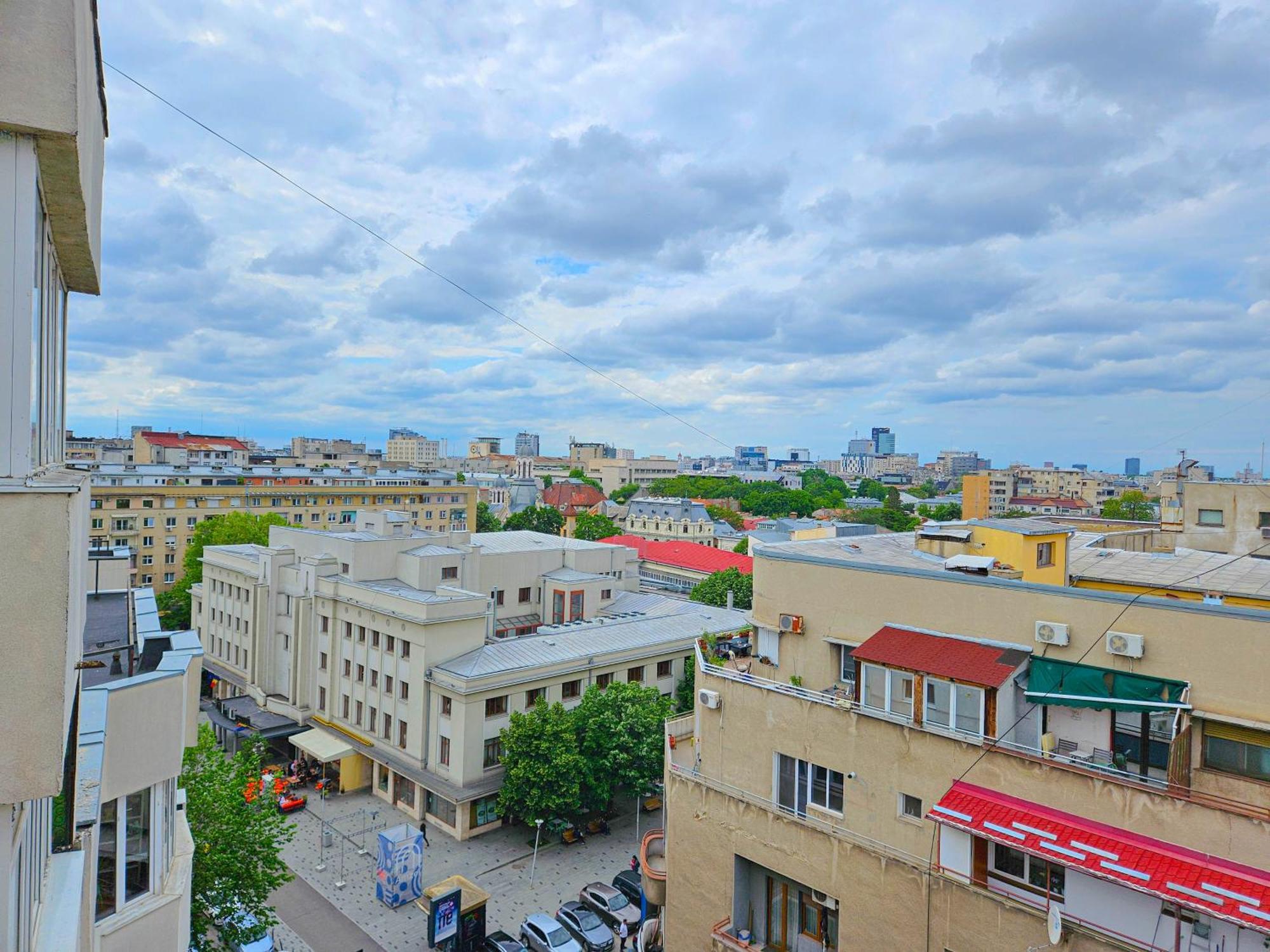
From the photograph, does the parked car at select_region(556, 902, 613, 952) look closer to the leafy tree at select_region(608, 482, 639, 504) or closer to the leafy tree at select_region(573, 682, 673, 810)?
the leafy tree at select_region(573, 682, 673, 810)

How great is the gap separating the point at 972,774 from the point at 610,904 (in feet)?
50.6

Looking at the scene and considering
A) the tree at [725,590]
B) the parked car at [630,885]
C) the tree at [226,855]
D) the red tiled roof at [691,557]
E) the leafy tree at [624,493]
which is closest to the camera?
the tree at [226,855]

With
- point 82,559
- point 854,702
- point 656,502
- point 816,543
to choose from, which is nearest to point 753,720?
point 854,702

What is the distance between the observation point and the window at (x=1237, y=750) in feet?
32.2

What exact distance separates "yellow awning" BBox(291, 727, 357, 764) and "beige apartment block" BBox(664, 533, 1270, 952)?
20.4 m

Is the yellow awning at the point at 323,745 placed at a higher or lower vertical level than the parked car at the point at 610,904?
higher

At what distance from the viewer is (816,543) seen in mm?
16750

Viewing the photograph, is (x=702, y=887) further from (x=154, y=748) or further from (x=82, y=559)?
(x=82, y=559)

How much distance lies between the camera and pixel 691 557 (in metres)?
65.5

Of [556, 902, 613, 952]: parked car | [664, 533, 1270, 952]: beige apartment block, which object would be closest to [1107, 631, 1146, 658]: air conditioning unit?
[664, 533, 1270, 952]: beige apartment block

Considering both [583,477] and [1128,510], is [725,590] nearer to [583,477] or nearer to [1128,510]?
[1128,510]

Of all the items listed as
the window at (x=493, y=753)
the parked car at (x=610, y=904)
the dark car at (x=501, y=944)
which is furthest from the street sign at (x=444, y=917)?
the window at (x=493, y=753)

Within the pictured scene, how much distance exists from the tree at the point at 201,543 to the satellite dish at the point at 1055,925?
49.0 m

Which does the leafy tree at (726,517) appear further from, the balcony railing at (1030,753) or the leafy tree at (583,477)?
the balcony railing at (1030,753)
